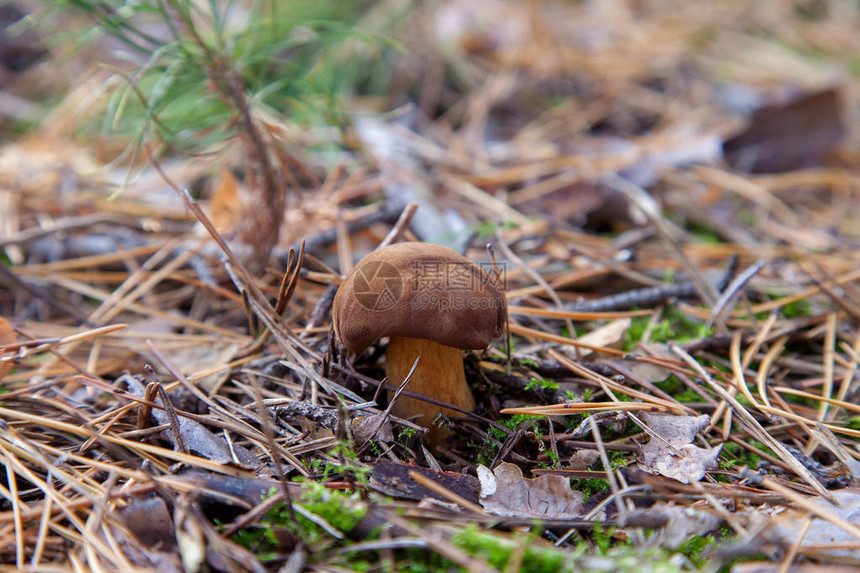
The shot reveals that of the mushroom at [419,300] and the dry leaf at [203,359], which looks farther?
the dry leaf at [203,359]

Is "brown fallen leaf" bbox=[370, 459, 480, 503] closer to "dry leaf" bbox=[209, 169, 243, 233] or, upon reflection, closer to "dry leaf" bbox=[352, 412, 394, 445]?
"dry leaf" bbox=[352, 412, 394, 445]

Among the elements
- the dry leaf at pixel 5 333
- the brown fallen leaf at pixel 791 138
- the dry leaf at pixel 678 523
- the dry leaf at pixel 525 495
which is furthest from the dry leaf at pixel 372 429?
the brown fallen leaf at pixel 791 138

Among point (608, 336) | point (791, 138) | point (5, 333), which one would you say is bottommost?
point (608, 336)

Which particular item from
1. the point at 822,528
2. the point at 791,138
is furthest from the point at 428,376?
the point at 791,138

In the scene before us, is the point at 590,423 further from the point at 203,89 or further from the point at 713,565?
the point at 203,89

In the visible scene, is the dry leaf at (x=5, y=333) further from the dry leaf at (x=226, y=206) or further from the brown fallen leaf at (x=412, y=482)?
the brown fallen leaf at (x=412, y=482)

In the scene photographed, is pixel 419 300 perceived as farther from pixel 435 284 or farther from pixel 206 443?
pixel 206 443
